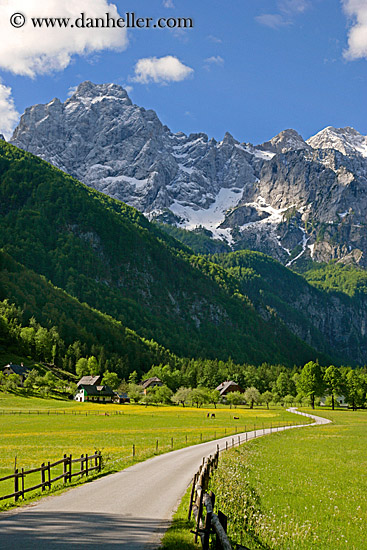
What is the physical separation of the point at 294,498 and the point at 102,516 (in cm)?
1074

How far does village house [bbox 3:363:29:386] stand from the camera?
14562cm

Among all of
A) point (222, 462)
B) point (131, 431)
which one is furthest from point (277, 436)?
point (222, 462)

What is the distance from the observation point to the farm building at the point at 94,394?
523ft

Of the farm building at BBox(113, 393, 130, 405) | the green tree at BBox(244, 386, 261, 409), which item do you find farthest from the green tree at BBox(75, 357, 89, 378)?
the green tree at BBox(244, 386, 261, 409)

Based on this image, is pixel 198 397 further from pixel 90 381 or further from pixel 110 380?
pixel 90 381

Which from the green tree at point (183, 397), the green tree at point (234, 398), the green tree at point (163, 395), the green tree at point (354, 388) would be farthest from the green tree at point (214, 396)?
the green tree at point (354, 388)

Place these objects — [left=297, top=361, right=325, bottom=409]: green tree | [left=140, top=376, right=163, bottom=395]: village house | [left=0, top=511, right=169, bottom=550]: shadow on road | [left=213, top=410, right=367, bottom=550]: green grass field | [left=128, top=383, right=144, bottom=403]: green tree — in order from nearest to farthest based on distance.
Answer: [left=0, top=511, right=169, bottom=550]: shadow on road, [left=213, top=410, right=367, bottom=550]: green grass field, [left=297, top=361, right=325, bottom=409]: green tree, [left=128, top=383, right=144, bottom=403]: green tree, [left=140, top=376, right=163, bottom=395]: village house

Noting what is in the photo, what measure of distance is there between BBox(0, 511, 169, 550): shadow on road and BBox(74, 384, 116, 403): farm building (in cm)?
14259

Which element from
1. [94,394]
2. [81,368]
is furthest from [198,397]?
[81,368]

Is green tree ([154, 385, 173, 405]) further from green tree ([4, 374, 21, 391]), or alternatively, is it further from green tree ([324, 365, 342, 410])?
green tree ([324, 365, 342, 410])

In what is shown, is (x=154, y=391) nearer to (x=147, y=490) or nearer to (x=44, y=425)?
(x=44, y=425)

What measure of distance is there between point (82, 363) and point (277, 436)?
132m

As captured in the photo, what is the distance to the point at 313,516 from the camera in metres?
21.0

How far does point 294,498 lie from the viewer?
971 inches
